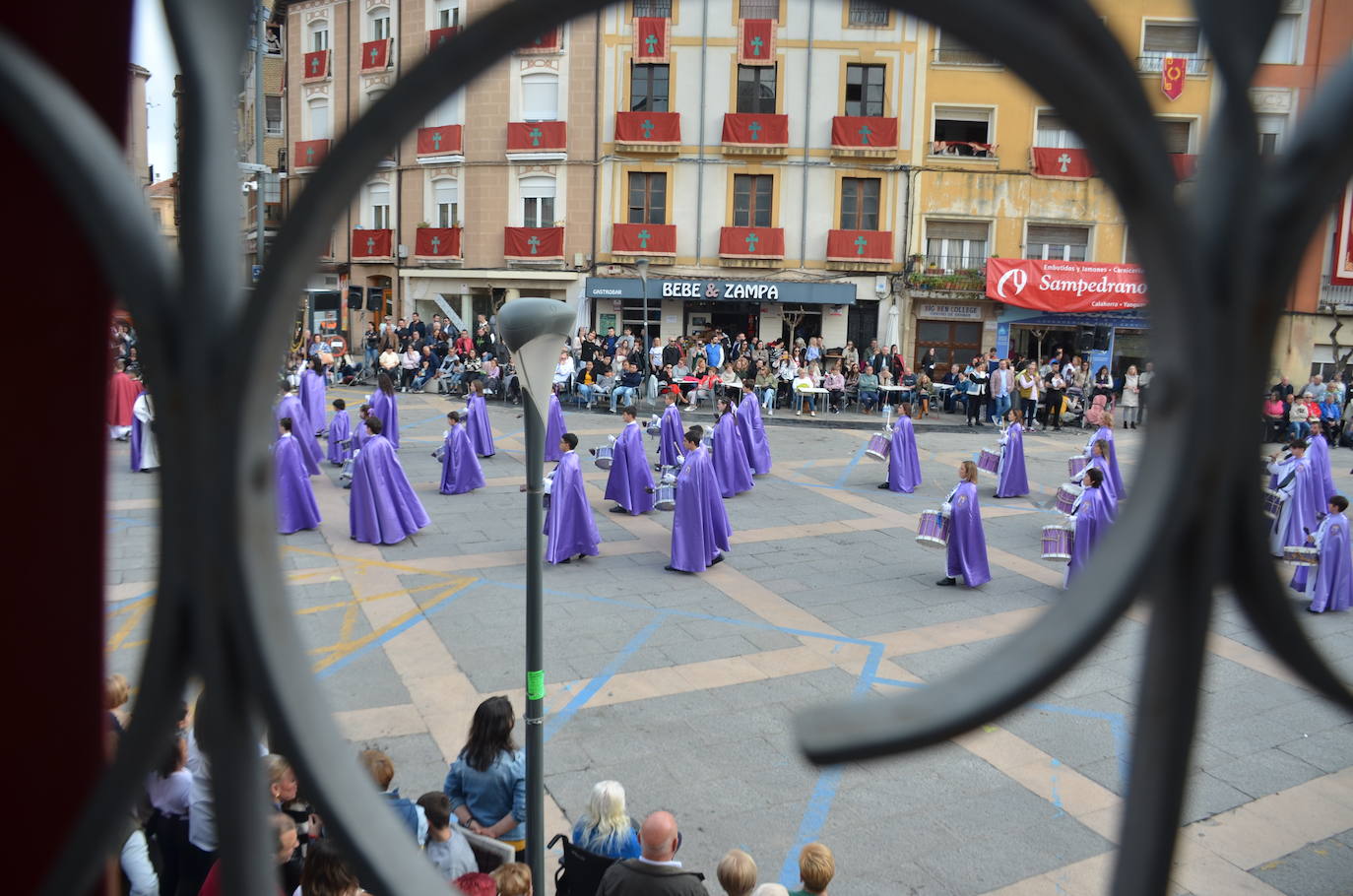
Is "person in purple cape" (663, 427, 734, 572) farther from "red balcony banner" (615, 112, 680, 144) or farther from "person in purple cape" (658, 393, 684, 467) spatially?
"red balcony banner" (615, 112, 680, 144)

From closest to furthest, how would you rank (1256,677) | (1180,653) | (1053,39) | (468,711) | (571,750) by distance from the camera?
(1053,39)
(1180,653)
(571,750)
(468,711)
(1256,677)

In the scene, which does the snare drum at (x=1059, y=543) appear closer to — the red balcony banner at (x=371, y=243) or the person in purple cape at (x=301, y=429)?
the person in purple cape at (x=301, y=429)

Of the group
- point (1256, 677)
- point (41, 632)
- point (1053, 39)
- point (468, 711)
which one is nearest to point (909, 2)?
point (1053, 39)

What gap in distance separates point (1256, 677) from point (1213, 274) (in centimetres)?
846

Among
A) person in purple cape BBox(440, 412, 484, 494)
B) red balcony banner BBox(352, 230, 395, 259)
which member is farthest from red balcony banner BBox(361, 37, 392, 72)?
person in purple cape BBox(440, 412, 484, 494)

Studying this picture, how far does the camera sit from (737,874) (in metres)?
3.84

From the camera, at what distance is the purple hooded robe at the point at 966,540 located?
10047 mm

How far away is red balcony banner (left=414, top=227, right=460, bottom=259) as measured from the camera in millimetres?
27891

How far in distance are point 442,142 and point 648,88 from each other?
234 inches

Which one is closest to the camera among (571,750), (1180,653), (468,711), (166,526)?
(1180,653)

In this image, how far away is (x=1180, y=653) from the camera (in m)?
0.82

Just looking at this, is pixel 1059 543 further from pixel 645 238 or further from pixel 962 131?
pixel 962 131

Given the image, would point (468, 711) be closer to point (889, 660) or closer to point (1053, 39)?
point (889, 660)

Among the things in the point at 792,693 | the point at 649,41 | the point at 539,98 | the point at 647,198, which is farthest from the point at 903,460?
the point at 539,98
